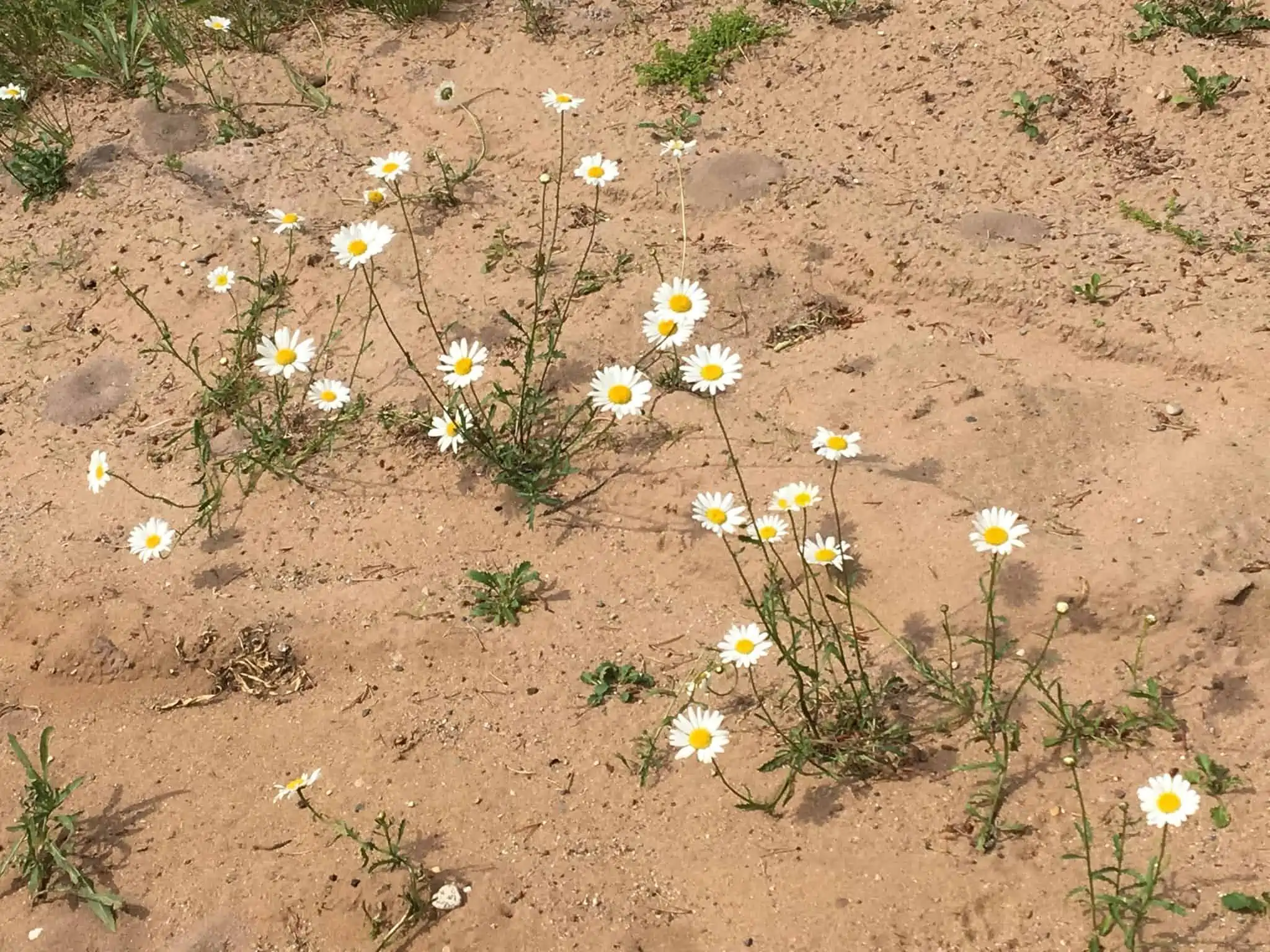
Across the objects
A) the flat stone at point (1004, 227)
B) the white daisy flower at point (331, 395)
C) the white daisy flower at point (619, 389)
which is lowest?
the white daisy flower at point (331, 395)

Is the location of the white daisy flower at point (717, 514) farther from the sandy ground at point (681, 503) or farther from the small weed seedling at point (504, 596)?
the small weed seedling at point (504, 596)

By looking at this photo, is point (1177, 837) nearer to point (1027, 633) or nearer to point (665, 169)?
point (1027, 633)

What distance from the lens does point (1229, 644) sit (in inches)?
104

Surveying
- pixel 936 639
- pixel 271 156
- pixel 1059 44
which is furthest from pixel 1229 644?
pixel 271 156

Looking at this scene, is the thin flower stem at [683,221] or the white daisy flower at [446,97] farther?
the white daisy flower at [446,97]

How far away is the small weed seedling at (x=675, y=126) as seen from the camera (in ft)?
14.9

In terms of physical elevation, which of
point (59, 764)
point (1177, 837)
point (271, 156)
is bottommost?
point (59, 764)

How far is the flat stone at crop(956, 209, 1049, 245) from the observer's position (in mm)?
3869

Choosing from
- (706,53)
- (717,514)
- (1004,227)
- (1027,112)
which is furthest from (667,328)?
(706,53)

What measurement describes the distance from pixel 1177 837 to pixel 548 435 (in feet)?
6.84

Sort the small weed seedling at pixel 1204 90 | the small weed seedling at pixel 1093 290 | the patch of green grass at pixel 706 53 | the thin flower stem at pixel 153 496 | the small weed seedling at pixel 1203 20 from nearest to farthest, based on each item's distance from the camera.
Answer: the thin flower stem at pixel 153 496 < the small weed seedling at pixel 1093 290 < the small weed seedling at pixel 1204 90 < the small weed seedling at pixel 1203 20 < the patch of green grass at pixel 706 53

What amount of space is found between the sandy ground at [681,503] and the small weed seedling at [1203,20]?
0.23ft

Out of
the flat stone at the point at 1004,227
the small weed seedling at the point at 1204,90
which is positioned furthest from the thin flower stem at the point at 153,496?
the small weed seedling at the point at 1204,90

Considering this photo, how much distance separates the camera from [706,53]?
487cm
